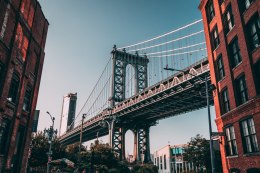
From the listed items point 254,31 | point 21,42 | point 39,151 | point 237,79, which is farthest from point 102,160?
point 254,31

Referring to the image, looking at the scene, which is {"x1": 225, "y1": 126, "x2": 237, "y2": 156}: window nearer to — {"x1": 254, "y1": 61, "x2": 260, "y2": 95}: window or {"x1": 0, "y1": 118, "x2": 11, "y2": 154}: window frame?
{"x1": 254, "y1": 61, "x2": 260, "y2": 95}: window

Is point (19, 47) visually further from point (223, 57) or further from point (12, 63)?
point (223, 57)

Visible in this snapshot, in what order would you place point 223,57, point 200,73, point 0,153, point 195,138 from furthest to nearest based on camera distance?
1. point 195,138
2. point 200,73
3. point 223,57
4. point 0,153

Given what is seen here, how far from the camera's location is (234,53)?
1981cm

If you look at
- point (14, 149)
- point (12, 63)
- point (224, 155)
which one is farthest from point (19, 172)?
point (224, 155)

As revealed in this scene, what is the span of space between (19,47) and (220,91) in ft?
59.2

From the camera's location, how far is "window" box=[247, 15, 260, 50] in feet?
53.4

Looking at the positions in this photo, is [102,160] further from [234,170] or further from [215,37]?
[215,37]

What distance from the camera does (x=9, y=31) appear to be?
18594mm

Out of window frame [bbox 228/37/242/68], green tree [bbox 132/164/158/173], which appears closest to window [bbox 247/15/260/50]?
window frame [bbox 228/37/242/68]

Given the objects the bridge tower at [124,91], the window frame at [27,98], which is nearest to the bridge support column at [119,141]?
the bridge tower at [124,91]

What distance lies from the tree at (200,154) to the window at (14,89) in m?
29.3

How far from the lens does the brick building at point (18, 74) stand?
17.9m

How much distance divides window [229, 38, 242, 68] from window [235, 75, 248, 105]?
151 centimetres
